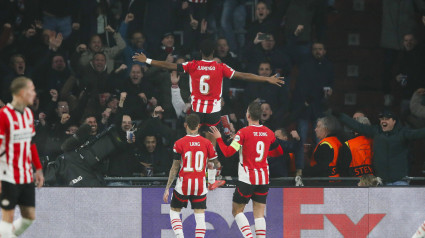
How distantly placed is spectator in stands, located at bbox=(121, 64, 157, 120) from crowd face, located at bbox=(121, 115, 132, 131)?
0.38 metres

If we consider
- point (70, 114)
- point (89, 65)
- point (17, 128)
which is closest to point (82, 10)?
point (89, 65)

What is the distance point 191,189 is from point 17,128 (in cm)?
295

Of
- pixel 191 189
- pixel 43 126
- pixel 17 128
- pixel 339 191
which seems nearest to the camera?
pixel 17 128

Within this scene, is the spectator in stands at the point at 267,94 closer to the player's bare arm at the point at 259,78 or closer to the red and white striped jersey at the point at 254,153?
the player's bare arm at the point at 259,78

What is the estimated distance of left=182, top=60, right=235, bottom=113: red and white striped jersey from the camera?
1179 centimetres

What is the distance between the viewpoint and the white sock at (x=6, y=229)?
28.8 feet

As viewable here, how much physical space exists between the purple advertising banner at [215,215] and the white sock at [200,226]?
3.13ft

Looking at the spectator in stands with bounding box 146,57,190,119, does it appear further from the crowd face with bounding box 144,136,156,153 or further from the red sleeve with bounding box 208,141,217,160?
the red sleeve with bounding box 208,141,217,160

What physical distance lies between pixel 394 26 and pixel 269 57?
2.70 m

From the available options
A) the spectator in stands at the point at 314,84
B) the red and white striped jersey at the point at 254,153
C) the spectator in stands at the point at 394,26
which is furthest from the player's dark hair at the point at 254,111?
the spectator in stands at the point at 394,26

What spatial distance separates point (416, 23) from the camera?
50.8ft

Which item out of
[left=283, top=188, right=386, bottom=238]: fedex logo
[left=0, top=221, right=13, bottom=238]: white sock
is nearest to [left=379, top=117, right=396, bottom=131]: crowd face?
[left=283, top=188, right=386, bottom=238]: fedex logo

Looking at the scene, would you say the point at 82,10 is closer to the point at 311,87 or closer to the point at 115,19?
the point at 115,19

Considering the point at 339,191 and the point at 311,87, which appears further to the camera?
the point at 311,87
